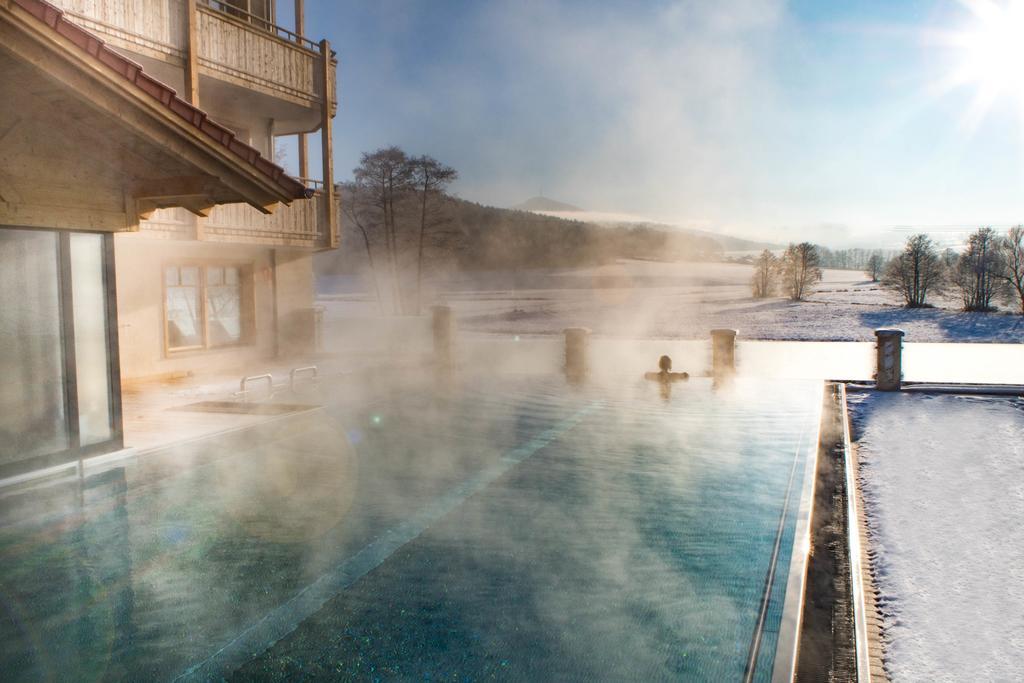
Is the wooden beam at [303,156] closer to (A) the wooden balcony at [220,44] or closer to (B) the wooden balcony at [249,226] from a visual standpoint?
(B) the wooden balcony at [249,226]

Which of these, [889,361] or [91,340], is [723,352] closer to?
[889,361]

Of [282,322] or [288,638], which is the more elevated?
[282,322]

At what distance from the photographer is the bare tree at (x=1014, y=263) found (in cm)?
3206

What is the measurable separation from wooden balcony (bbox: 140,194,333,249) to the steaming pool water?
5444 millimetres

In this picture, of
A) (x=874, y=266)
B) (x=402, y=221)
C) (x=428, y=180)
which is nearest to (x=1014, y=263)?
(x=874, y=266)

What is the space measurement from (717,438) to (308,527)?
5.02 m

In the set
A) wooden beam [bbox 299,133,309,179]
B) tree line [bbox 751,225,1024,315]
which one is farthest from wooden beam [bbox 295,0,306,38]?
tree line [bbox 751,225,1024,315]

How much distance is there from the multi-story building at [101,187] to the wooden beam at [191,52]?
0.11 ft

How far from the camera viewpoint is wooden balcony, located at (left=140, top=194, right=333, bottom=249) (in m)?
12.8

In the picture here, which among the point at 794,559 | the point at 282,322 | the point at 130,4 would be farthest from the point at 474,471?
the point at 282,322

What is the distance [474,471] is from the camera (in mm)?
7469

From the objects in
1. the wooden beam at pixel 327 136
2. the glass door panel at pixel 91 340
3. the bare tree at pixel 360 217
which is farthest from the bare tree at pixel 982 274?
the glass door panel at pixel 91 340

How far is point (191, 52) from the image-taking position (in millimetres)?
12820

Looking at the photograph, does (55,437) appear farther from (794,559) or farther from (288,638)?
(794,559)
